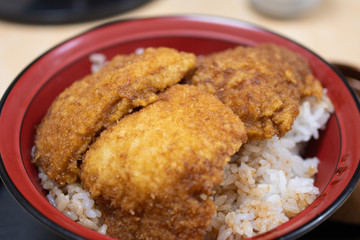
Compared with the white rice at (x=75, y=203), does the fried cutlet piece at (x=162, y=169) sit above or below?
above

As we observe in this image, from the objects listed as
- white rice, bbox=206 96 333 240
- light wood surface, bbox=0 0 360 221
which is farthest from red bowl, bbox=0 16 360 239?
light wood surface, bbox=0 0 360 221

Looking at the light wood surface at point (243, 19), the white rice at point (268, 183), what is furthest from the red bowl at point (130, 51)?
the light wood surface at point (243, 19)

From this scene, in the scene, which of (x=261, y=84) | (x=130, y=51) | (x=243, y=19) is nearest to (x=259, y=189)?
(x=261, y=84)

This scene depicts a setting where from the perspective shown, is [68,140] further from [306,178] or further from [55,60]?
[306,178]

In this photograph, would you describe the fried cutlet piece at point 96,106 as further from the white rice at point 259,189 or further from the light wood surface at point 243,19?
the light wood surface at point 243,19

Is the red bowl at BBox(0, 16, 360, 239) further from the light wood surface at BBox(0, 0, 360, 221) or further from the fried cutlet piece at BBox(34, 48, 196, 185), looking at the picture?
the light wood surface at BBox(0, 0, 360, 221)

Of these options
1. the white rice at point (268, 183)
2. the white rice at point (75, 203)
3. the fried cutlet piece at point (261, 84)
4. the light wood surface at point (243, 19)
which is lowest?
the white rice at point (75, 203)
